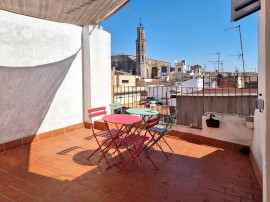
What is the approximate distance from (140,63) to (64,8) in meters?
59.1

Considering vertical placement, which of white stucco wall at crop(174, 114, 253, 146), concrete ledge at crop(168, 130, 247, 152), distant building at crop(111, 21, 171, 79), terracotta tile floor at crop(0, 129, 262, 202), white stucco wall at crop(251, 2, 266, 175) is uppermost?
distant building at crop(111, 21, 171, 79)

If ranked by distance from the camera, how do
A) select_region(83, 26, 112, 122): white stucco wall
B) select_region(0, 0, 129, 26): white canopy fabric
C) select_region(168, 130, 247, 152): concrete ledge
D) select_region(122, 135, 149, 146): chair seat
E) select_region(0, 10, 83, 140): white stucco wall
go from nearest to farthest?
select_region(122, 135, 149, 146): chair seat < select_region(0, 0, 129, 26): white canopy fabric < select_region(0, 10, 83, 140): white stucco wall < select_region(168, 130, 247, 152): concrete ledge < select_region(83, 26, 112, 122): white stucco wall

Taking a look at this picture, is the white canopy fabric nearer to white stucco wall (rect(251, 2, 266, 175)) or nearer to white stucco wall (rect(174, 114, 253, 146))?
white stucco wall (rect(251, 2, 266, 175))

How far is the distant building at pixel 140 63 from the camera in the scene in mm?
60031

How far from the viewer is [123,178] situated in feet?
7.92

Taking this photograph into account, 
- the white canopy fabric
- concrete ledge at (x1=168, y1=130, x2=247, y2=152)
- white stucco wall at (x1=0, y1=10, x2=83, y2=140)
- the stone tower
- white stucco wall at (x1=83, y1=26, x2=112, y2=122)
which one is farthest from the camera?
the stone tower

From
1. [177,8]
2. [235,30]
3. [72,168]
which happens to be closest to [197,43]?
[177,8]

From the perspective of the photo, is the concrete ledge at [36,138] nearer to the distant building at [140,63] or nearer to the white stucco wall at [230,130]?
the white stucco wall at [230,130]

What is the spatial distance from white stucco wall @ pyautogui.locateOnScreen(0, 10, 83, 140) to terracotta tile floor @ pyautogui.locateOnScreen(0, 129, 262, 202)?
3.25 feet

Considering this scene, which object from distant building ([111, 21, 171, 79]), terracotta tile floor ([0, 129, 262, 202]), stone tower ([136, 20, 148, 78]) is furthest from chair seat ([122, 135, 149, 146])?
stone tower ([136, 20, 148, 78])

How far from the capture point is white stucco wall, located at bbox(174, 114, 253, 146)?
324 centimetres

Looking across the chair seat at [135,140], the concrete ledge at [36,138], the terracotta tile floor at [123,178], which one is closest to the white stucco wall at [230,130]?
the terracotta tile floor at [123,178]

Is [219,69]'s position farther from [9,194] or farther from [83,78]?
[9,194]

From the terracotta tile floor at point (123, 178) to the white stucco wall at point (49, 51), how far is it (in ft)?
3.25
